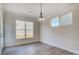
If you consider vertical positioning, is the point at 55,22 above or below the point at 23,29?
above

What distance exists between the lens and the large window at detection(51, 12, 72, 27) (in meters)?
2.03

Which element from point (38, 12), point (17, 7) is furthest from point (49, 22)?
point (17, 7)

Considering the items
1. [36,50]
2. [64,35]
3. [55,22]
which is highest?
[55,22]

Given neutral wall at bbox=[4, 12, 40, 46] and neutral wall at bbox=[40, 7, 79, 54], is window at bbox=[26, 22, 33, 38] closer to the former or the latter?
neutral wall at bbox=[4, 12, 40, 46]

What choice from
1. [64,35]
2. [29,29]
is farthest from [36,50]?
[64,35]

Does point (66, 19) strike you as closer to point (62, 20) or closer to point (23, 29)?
point (62, 20)

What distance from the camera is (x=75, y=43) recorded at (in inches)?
80.0

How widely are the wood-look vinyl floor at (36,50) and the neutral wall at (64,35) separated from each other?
0.29 feet

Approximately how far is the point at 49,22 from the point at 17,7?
720 millimetres

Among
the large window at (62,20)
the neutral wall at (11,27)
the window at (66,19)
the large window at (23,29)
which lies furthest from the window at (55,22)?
the large window at (23,29)

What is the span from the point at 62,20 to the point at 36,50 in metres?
0.81

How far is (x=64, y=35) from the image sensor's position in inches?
81.4

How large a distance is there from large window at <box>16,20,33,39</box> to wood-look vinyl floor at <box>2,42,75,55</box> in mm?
208

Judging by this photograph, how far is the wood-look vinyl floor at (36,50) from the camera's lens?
6.82 feet
